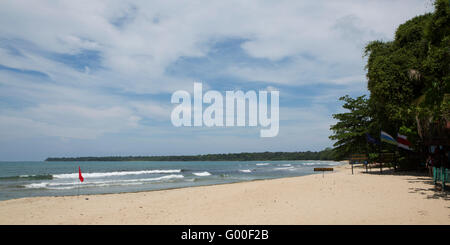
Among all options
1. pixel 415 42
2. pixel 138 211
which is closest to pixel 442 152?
pixel 415 42

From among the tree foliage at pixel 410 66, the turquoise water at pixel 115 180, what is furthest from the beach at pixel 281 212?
the turquoise water at pixel 115 180

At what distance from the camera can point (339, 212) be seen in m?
8.62

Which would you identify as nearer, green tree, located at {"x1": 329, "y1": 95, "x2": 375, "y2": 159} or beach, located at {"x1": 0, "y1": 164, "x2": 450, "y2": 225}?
beach, located at {"x1": 0, "y1": 164, "x2": 450, "y2": 225}

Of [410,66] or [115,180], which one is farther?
[115,180]

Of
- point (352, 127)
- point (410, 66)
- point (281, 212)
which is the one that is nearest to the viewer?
point (281, 212)

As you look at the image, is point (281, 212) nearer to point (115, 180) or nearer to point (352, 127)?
point (352, 127)

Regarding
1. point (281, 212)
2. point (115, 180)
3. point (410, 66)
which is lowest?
point (115, 180)

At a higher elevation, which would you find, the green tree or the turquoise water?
the green tree

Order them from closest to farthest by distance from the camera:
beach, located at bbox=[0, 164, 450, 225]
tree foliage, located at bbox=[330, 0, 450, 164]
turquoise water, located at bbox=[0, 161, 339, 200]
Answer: beach, located at bbox=[0, 164, 450, 225], tree foliage, located at bbox=[330, 0, 450, 164], turquoise water, located at bbox=[0, 161, 339, 200]

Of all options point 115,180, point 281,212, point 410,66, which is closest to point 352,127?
point 410,66

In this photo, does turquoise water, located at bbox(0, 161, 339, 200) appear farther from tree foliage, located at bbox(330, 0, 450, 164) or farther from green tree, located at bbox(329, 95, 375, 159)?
tree foliage, located at bbox(330, 0, 450, 164)

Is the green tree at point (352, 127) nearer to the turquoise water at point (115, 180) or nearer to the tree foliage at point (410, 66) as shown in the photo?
the tree foliage at point (410, 66)

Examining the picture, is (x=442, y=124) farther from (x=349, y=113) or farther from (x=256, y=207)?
(x=349, y=113)

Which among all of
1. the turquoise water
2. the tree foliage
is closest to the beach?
the tree foliage
